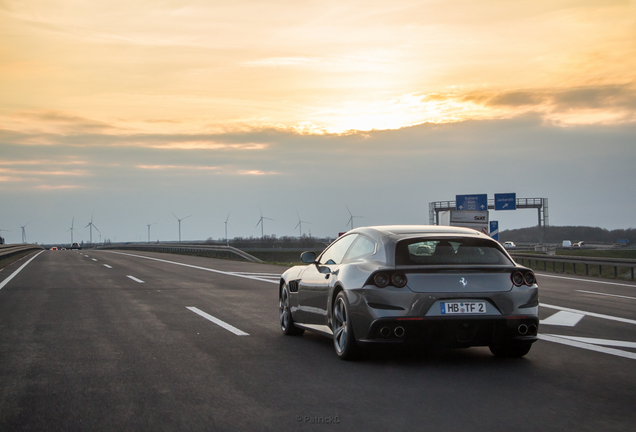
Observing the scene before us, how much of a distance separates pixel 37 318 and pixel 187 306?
258cm

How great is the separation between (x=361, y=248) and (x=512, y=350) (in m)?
1.91

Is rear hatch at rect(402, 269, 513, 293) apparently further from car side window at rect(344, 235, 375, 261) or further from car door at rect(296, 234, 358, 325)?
car door at rect(296, 234, 358, 325)

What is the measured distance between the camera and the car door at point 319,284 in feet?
24.1

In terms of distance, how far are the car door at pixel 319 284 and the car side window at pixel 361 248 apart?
161 millimetres

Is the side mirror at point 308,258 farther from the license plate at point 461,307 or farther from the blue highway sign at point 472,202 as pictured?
the blue highway sign at point 472,202

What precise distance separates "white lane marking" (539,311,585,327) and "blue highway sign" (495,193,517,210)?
31729 millimetres

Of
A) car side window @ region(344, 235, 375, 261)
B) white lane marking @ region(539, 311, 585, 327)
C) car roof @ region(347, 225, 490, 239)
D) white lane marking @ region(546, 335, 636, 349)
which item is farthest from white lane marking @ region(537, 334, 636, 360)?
car side window @ region(344, 235, 375, 261)

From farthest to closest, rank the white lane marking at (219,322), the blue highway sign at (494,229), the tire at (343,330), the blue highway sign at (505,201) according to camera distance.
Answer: the blue highway sign at (505,201) < the blue highway sign at (494,229) < the white lane marking at (219,322) < the tire at (343,330)

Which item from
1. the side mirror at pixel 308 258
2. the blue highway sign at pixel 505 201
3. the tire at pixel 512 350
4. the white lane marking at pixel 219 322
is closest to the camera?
the tire at pixel 512 350

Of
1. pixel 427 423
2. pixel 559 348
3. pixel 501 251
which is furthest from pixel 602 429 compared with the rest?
pixel 559 348

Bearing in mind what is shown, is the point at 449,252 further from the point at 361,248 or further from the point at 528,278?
the point at 361,248

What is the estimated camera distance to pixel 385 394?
5.22 m

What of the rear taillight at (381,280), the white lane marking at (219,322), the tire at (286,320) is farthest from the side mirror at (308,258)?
the rear taillight at (381,280)

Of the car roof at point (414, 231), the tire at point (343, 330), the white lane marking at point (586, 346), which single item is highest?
the car roof at point (414, 231)
